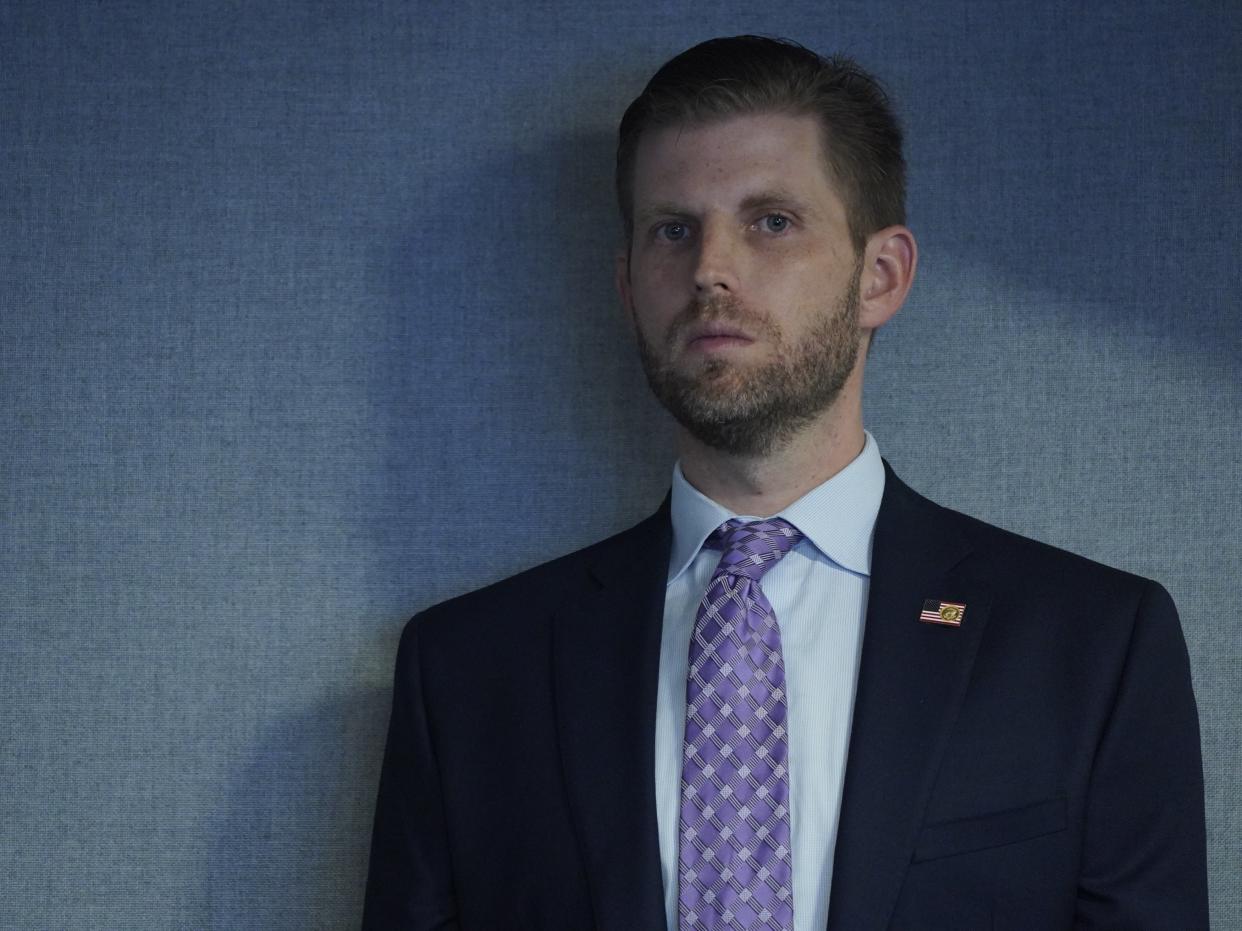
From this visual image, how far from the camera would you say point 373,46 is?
2051mm

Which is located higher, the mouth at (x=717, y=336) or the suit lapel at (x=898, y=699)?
the mouth at (x=717, y=336)

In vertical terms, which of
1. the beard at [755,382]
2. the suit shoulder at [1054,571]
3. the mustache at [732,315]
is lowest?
the suit shoulder at [1054,571]

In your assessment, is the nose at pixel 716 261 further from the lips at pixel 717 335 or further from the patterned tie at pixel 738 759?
the patterned tie at pixel 738 759

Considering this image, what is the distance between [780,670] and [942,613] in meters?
0.21

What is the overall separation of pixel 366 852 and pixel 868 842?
Result: 859 mm

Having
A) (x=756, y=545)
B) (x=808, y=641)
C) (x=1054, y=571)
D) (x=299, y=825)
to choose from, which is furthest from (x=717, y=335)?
(x=299, y=825)

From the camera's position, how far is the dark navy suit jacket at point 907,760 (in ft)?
4.79

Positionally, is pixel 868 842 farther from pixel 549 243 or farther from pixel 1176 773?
pixel 549 243

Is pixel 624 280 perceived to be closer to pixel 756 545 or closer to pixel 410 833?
pixel 756 545

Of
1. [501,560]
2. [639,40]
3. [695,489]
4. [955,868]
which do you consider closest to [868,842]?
[955,868]

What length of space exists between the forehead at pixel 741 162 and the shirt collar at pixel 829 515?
344mm

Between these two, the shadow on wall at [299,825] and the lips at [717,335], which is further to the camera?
the shadow on wall at [299,825]

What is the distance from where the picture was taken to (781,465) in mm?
1664

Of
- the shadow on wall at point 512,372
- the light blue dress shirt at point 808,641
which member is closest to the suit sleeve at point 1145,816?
the light blue dress shirt at point 808,641
